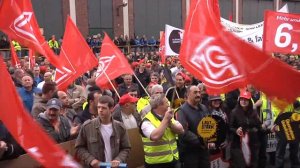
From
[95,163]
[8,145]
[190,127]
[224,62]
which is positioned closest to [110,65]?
[190,127]

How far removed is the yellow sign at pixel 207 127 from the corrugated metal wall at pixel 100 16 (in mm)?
23508

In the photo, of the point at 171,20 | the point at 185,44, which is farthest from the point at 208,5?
the point at 171,20

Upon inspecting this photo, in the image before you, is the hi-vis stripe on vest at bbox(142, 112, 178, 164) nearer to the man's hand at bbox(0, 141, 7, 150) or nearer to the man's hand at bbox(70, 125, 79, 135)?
the man's hand at bbox(70, 125, 79, 135)

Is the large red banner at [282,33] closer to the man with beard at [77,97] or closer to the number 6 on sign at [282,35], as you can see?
the number 6 on sign at [282,35]

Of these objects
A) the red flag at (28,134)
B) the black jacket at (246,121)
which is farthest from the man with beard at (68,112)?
the black jacket at (246,121)

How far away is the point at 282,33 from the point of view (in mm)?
6980

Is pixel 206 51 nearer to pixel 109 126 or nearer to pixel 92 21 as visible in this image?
pixel 109 126

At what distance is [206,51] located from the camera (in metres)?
5.09

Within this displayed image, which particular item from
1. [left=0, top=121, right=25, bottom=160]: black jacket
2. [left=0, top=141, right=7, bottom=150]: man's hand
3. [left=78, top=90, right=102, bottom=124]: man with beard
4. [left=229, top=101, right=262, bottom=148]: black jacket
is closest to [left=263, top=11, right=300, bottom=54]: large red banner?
[left=229, top=101, right=262, bottom=148]: black jacket

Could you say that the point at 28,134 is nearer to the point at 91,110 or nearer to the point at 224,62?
the point at 91,110

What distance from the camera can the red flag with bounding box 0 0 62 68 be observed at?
5707 mm

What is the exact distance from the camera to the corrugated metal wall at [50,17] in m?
25.9

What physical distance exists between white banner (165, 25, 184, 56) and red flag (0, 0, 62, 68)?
14.0ft

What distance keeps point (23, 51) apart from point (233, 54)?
1479 cm
